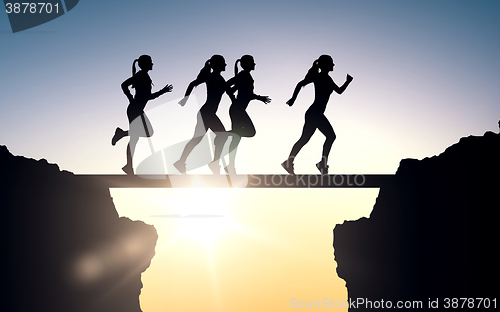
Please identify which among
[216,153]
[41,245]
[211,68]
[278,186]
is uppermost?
[211,68]

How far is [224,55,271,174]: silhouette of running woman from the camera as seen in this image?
7598 millimetres

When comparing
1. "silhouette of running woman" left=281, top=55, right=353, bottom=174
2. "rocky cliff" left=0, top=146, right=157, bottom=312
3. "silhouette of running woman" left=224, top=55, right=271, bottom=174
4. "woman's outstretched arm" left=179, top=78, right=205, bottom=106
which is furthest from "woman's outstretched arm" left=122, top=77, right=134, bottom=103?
"silhouette of running woman" left=281, top=55, right=353, bottom=174

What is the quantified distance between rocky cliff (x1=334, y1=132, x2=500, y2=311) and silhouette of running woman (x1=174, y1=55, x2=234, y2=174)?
13.9 feet

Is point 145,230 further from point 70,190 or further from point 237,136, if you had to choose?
point 237,136

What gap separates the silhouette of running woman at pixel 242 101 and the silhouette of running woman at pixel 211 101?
19 centimetres

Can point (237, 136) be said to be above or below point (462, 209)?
above

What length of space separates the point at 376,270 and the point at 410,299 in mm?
1120

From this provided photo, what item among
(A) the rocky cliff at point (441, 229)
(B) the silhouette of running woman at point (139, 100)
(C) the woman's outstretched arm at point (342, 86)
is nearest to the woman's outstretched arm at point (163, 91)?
(B) the silhouette of running woman at point (139, 100)

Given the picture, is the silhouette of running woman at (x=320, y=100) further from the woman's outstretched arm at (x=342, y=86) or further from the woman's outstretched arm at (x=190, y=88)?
the woman's outstretched arm at (x=190, y=88)

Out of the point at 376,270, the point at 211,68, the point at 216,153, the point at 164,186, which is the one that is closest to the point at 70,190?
the point at 164,186

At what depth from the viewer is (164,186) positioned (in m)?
8.25

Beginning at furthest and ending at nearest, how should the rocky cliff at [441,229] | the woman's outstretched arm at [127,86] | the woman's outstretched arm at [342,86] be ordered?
the woman's outstretched arm at [127,86], the woman's outstretched arm at [342,86], the rocky cliff at [441,229]

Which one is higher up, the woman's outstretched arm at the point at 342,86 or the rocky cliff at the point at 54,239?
the woman's outstretched arm at the point at 342,86

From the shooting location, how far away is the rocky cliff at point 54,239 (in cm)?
814
